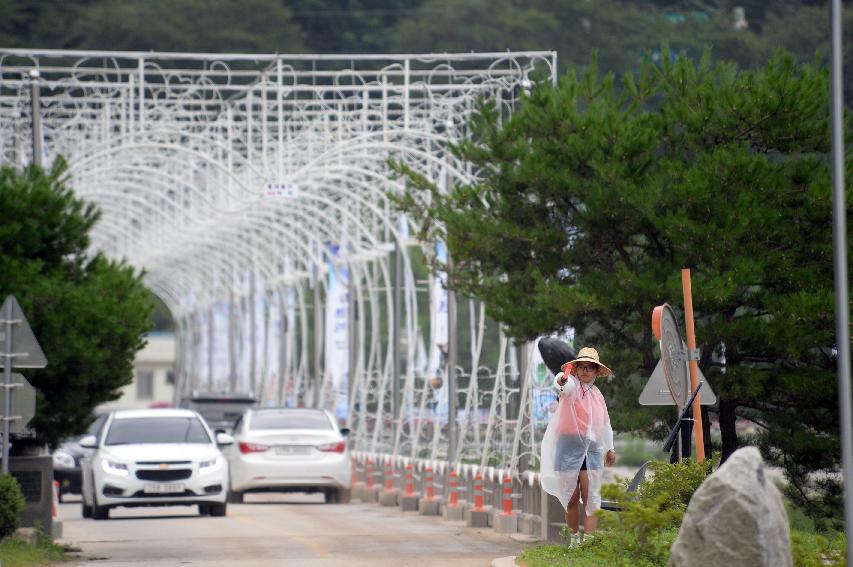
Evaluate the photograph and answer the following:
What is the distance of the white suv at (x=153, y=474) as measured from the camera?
921 inches

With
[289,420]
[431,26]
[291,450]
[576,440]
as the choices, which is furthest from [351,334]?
[431,26]

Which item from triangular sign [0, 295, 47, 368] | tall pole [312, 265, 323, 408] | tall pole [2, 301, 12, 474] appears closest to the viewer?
tall pole [2, 301, 12, 474]

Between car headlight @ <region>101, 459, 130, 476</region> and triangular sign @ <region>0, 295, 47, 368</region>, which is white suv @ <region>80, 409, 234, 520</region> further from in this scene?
triangular sign @ <region>0, 295, 47, 368</region>

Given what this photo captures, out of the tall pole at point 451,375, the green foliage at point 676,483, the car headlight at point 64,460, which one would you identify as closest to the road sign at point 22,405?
the green foliage at point 676,483

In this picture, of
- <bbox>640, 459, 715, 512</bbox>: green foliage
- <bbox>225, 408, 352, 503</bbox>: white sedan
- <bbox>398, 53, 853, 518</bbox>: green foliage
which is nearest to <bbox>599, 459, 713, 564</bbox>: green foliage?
<bbox>640, 459, 715, 512</bbox>: green foliage

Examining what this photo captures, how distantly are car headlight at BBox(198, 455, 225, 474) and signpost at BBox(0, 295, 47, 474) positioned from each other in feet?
24.9

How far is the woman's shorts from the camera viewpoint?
48.0ft

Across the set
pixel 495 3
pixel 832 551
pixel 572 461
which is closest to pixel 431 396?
pixel 572 461

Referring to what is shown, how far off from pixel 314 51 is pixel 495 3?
39.1ft

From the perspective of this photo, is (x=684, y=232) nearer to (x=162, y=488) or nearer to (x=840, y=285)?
(x=840, y=285)

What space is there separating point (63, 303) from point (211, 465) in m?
5.10

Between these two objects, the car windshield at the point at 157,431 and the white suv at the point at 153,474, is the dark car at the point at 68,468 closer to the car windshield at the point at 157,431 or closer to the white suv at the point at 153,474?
the car windshield at the point at 157,431

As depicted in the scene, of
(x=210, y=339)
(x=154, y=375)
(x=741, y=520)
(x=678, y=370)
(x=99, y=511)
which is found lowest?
(x=99, y=511)

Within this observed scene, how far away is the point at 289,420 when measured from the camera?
2872 centimetres
